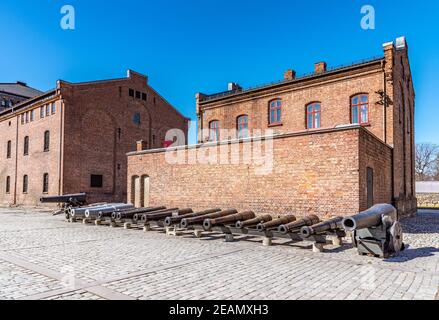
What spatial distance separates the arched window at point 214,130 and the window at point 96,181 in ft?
29.3

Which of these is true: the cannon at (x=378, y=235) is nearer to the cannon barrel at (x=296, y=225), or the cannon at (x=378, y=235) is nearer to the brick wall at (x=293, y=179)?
the cannon barrel at (x=296, y=225)

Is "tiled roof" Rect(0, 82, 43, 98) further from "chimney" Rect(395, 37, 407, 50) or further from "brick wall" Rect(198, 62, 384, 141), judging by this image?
"chimney" Rect(395, 37, 407, 50)

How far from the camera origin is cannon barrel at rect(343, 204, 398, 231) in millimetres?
6438

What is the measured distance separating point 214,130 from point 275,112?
4.90 meters

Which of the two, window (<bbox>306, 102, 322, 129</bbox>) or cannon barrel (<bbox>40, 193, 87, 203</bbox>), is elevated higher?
window (<bbox>306, 102, 322, 129</bbox>)

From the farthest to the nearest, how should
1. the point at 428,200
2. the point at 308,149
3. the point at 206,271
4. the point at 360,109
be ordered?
the point at 428,200, the point at 360,109, the point at 308,149, the point at 206,271

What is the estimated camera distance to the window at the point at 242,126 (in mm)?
21094

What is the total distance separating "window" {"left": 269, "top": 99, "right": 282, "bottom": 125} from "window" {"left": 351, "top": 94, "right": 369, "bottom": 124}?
4266 millimetres

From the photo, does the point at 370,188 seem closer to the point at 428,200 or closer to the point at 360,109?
the point at 360,109

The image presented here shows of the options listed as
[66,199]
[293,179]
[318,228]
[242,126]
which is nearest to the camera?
[318,228]

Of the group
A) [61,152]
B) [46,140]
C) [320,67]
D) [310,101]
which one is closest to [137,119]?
[61,152]

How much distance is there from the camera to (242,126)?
2134 centimetres

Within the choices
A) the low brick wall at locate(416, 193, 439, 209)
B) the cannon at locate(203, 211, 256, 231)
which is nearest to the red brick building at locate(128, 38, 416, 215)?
the cannon at locate(203, 211, 256, 231)
